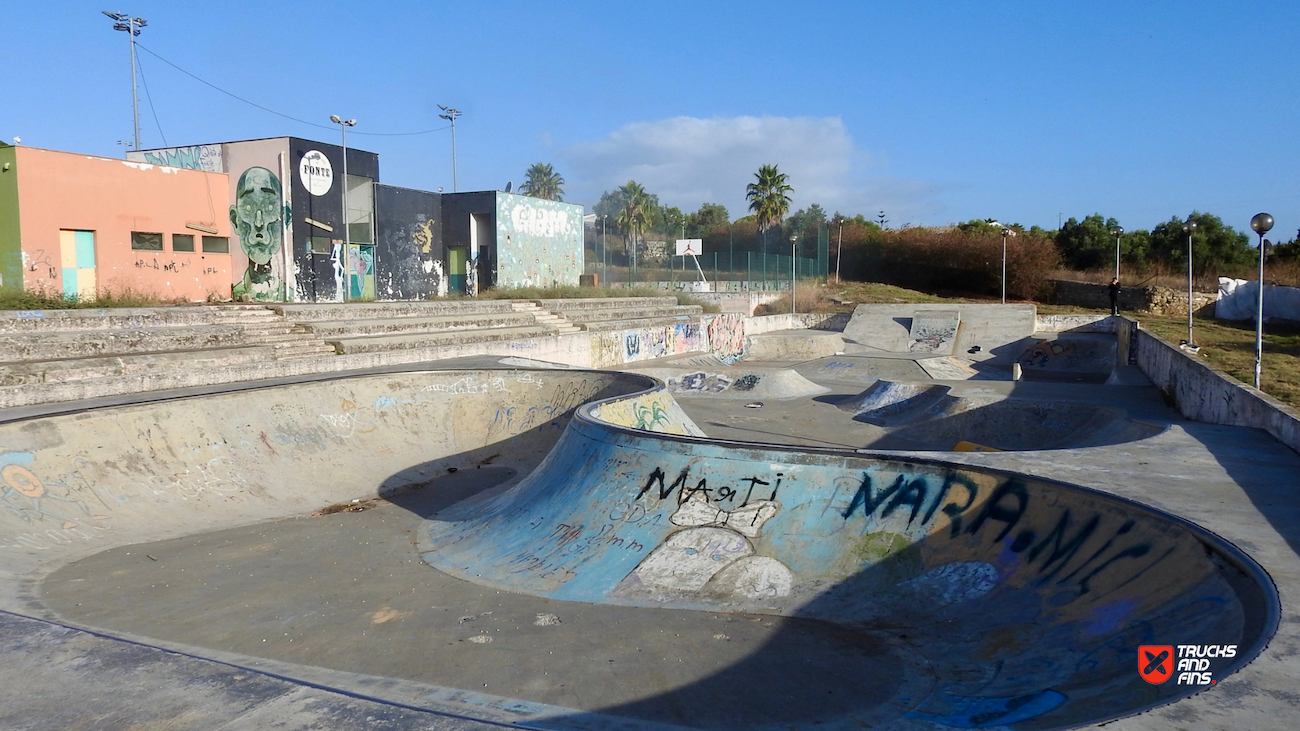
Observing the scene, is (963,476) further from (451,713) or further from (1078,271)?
(1078,271)

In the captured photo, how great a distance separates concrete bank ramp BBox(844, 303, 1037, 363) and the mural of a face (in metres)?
20.3

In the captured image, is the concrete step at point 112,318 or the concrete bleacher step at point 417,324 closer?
the concrete step at point 112,318

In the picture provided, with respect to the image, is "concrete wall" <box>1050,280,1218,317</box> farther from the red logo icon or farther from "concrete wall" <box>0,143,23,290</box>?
"concrete wall" <box>0,143,23,290</box>

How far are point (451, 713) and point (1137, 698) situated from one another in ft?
10.7

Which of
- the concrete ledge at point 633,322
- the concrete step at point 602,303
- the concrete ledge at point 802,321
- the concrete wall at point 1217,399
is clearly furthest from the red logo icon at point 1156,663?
Answer: the concrete ledge at point 802,321

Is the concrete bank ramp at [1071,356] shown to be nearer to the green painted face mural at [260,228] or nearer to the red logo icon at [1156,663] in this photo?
the green painted face mural at [260,228]

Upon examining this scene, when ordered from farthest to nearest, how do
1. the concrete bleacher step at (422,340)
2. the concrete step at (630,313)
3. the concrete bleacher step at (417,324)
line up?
the concrete step at (630,313)
the concrete bleacher step at (417,324)
the concrete bleacher step at (422,340)

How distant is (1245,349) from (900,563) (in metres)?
18.0

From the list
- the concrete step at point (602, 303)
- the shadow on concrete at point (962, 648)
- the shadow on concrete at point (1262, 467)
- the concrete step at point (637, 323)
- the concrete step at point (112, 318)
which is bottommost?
the shadow on concrete at point (962, 648)

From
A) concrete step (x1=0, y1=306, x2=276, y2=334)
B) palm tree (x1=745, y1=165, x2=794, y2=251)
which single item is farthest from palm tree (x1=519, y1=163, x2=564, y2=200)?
concrete step (x1=0, y1=306, x2=276, y2=334)

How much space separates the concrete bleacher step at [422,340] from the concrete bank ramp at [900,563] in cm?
892

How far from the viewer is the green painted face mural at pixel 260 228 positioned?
22172mm

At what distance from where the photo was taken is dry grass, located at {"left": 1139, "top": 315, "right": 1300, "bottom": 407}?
1320 centimetres

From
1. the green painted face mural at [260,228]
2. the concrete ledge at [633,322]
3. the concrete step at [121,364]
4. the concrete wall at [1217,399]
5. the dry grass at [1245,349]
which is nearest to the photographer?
the concrete wall at [1217,399]
